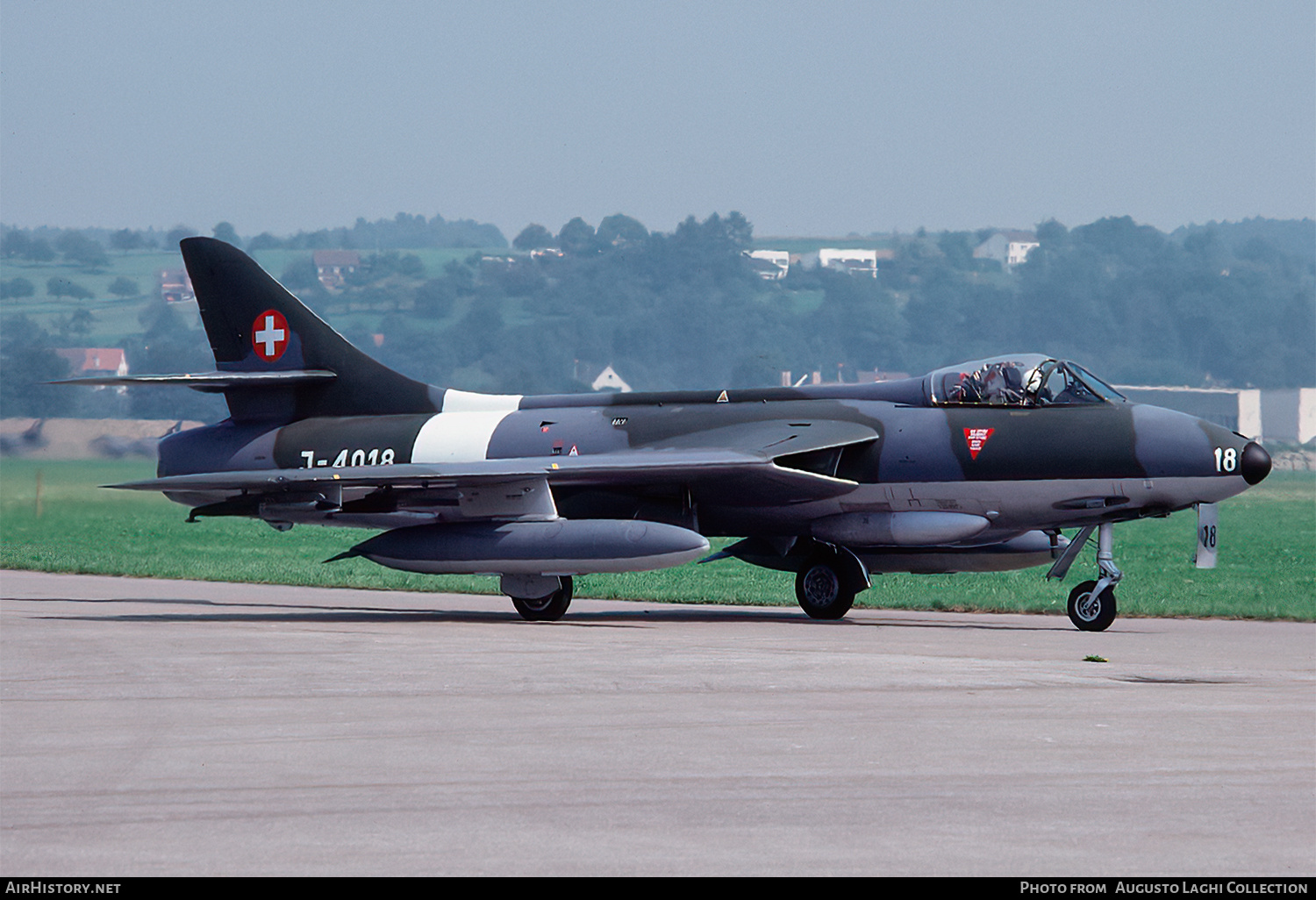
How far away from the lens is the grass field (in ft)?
75.6

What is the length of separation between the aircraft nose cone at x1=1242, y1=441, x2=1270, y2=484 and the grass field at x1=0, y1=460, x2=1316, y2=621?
2.37 metres

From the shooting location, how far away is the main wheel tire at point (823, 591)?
20.0m

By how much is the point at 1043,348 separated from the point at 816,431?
578 ft

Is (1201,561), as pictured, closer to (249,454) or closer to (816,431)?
(816,431)

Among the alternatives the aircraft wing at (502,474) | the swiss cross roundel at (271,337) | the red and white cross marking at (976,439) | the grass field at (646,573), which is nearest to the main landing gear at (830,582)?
the aircraft wing at (502,474)

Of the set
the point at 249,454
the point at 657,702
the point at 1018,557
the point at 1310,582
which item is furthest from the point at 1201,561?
the point at 249,454

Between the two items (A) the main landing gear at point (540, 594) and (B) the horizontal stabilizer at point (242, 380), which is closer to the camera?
(A) the main landing gear at point (540, 594)

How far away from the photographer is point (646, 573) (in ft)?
99.3

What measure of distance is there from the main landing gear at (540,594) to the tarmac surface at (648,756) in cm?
292

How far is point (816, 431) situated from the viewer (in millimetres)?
20062

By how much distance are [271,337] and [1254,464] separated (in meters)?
12.5

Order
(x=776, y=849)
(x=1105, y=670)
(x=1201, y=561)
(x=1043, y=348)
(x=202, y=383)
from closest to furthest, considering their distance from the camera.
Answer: (x=776, y=849) → (x=1105, y=670) → (x=1201, y=561) → (x=202, y=383) → (x=1043, y=348)

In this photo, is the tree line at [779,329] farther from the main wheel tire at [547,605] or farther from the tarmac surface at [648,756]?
the tarmac surface at [648,756]
